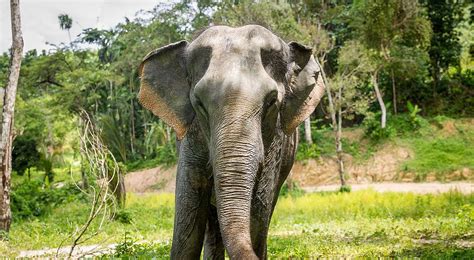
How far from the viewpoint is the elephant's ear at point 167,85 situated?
14.9 feet

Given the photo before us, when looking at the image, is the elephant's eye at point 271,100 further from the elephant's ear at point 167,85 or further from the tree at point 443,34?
the tree at point 443,34

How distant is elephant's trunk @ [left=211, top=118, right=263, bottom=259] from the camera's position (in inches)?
140

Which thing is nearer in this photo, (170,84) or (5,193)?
(170,84)

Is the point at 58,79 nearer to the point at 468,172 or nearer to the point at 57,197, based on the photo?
the point at 57,197

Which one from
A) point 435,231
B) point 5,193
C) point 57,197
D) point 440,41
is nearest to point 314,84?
point 435,231

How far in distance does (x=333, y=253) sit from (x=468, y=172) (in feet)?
65.6

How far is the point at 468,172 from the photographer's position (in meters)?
25.5

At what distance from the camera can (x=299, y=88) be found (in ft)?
15.8

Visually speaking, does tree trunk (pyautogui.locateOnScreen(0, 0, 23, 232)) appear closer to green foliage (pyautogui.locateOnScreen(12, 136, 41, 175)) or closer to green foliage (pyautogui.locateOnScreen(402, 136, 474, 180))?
green foliage (pyautogui.locateOnScreen(12, 136, 41, 175))

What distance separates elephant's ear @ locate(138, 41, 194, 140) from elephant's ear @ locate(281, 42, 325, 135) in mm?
791

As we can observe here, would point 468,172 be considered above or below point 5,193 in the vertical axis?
below

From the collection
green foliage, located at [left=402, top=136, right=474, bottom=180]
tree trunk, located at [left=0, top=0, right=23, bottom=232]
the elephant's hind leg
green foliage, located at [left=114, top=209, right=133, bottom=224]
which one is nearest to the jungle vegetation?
green foliage, located at [left=402, top=136, right=474, bottom=180]

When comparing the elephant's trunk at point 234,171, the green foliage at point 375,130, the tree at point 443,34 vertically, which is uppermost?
the tree at point 443,34

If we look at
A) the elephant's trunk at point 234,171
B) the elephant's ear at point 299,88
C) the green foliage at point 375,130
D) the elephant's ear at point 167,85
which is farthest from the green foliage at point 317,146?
the elephant's trunk at point 234,171
